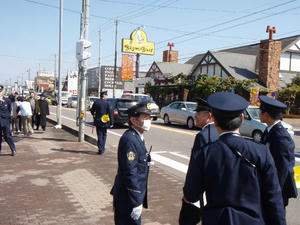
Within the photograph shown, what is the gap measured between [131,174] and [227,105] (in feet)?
4.00

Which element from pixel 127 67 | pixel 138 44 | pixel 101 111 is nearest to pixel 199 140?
pixel 101 111

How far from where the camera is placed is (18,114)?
1209 centimetres

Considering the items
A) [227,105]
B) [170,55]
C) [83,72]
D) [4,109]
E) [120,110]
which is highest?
[170,55]

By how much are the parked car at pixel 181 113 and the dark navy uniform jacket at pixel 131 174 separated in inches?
551

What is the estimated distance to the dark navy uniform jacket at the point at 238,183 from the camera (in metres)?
1.89

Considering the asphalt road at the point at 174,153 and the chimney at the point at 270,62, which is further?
the chimney at the point at 270,62

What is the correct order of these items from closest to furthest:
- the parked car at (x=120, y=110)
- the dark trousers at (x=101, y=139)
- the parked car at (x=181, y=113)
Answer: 1. the dark trousers at (x=101, y=139)
2. the parked car at (x=120, y=110)
3. the parked car at (x=181, y=113)

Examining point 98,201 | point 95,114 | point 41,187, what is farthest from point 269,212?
point 95,114

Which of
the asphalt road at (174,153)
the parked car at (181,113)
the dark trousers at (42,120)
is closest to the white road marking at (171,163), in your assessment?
the asphalt road at (174,153)

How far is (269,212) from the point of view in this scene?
198cm

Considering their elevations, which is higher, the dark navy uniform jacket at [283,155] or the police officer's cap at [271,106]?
the police officer's cap at [271,106]

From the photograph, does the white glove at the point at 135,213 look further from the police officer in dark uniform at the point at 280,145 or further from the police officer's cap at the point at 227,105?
the police officer in dark uniform at the point at 280,145

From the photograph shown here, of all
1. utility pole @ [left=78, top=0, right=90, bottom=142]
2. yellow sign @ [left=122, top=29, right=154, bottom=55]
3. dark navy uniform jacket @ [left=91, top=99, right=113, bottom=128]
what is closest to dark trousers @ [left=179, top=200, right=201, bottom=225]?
dark navy uniform jacket @ [left=91, top=99, right=113, bottom=128]

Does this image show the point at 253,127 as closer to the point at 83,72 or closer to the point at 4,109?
the point at 83,72
